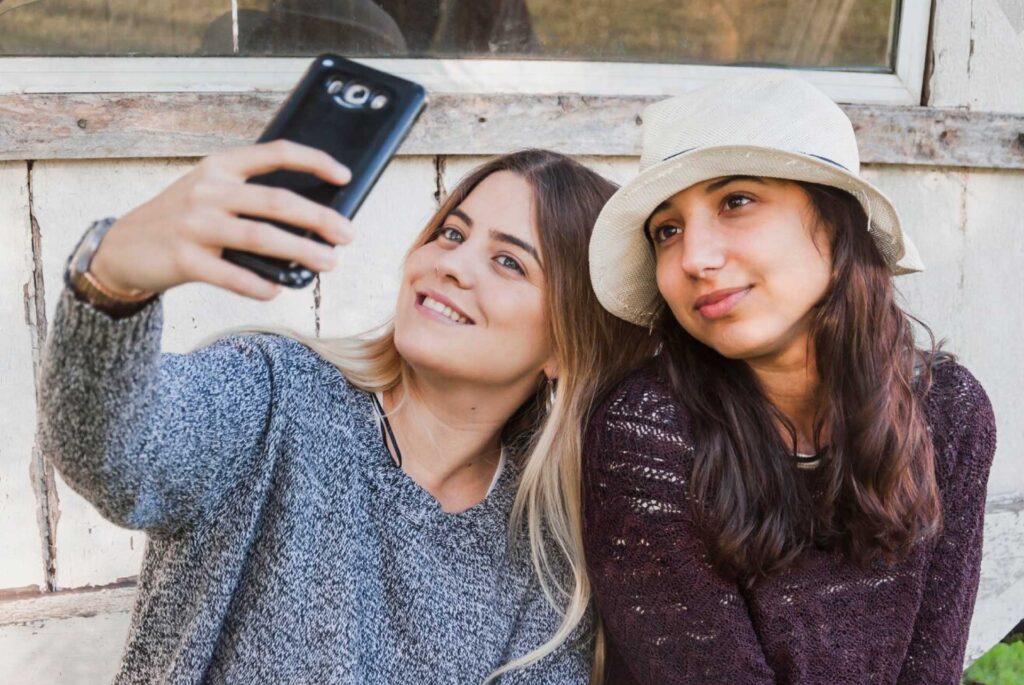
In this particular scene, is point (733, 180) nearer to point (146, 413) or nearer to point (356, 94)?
point (356, 94)

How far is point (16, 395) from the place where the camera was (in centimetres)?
244

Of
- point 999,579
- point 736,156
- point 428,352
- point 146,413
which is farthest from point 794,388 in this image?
point 999,579

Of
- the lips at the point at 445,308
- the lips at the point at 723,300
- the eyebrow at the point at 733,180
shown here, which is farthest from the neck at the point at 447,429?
the eyebrow at the point at 733,180

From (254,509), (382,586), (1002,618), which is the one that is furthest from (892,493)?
(1002,618)

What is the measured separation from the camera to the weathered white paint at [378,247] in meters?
2.61

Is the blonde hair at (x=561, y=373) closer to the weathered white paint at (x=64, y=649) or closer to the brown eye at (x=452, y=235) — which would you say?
the brown eye at (x=452, y=235)

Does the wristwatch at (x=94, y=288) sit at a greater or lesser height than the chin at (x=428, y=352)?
greater

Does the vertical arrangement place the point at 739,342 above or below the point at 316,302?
above

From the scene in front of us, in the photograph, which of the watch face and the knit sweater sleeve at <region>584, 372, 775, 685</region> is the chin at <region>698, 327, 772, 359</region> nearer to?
the knit sweater sleeve at <region>584, 372, 775, 685</region>

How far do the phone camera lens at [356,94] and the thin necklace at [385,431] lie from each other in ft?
2.60

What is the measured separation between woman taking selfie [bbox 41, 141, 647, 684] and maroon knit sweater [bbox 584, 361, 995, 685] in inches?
5.7

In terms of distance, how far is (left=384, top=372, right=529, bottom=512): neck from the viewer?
1.99 m

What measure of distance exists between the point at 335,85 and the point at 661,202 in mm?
814

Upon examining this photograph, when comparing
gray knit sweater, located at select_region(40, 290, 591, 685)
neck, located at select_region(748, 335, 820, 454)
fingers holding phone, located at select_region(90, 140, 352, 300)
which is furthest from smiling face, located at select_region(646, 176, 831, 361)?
fingers holding phone, located at select_region(90, 140, 352, 300)
